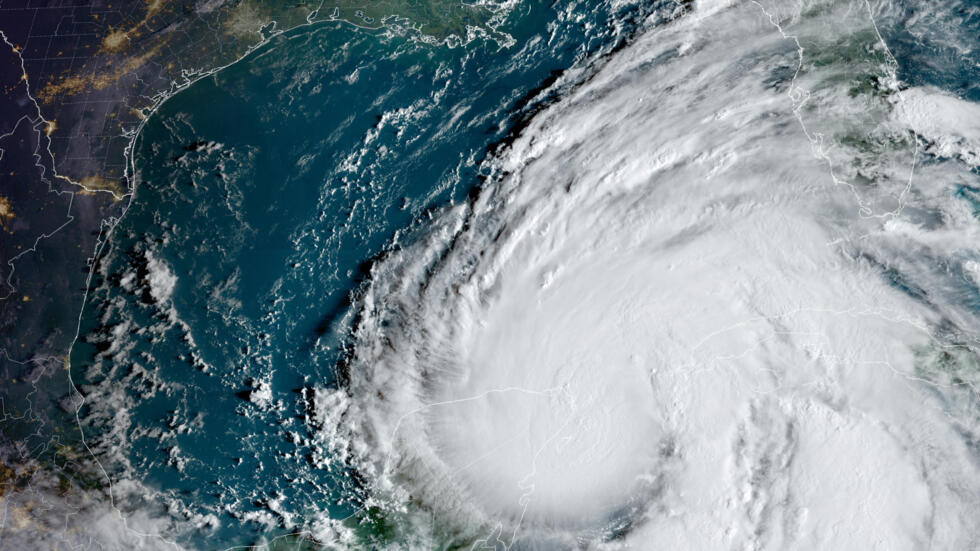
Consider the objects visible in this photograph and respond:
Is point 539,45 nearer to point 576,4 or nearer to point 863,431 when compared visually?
point 576,4

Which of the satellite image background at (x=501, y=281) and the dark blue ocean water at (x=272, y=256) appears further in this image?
the dark blue ocean water at (x=272, y=256)

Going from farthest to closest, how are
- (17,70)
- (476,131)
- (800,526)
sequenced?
(17,70) → (476,131) → (800,526)

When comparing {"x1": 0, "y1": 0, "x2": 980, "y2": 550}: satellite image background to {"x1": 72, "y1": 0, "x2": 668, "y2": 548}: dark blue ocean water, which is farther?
{"x1": 72, "y1": 0, "x2": 668, "y2": 548}: dark blue ocean water

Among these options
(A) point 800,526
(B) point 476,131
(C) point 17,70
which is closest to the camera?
(A) point 800,526

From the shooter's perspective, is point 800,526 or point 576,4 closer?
point 800,526

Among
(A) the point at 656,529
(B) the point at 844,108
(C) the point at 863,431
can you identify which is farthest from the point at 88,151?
(C) the point at 863,431

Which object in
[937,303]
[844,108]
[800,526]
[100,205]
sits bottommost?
[800,526]

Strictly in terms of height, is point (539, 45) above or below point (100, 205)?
below

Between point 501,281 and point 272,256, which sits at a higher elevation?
point 272,256
